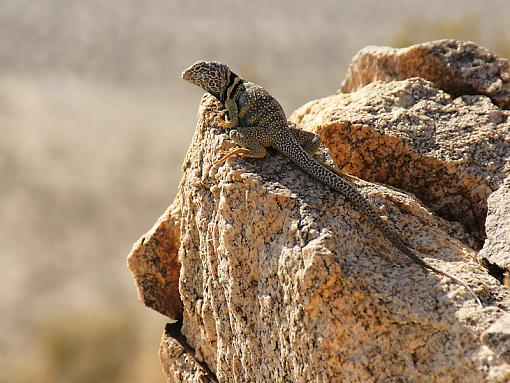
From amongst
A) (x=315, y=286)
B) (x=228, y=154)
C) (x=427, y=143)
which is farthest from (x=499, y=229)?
(x=228, y=154)

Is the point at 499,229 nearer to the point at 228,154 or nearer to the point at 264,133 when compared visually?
the point at 264,133

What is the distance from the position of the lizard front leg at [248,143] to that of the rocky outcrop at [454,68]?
1715mm

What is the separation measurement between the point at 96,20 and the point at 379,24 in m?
14.1

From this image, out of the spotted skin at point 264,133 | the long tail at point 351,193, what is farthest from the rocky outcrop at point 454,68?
the long tail at point 351,193

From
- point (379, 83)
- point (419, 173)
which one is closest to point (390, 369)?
point (419, 173)

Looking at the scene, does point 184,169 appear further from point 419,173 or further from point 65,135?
point 65,135

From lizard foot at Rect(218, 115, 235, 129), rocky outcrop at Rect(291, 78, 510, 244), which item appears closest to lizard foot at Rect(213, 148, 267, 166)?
lizard foot at Rect(218, 115, 235, 129)

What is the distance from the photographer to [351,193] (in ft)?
12.0

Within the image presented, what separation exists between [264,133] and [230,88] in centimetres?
63

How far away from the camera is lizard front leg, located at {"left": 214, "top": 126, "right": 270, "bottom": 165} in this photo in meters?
4.02

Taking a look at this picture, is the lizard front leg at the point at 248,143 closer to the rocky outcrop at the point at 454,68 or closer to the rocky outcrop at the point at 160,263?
the rocky outcrop at the point at 160,263

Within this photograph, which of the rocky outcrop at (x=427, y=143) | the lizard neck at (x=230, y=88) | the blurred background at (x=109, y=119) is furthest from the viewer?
the blurred background at (x=109, y=119)

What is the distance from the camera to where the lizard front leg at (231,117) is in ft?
14.4

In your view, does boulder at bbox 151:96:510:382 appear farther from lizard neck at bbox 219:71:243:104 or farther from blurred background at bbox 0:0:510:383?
blurred background at bbox 0:0:510:383
